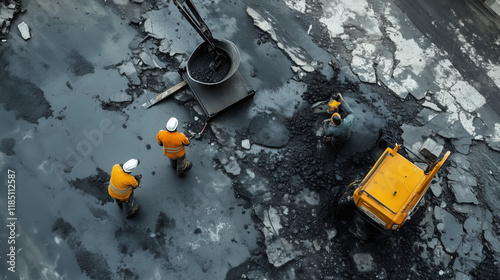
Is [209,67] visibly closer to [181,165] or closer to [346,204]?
[181,165]

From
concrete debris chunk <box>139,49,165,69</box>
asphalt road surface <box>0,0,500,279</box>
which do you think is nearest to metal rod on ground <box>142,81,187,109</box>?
asphalt road surface <box>0,0,500,279</box>

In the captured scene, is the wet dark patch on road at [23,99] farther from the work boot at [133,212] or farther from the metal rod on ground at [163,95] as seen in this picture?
the work boot at [133,212]

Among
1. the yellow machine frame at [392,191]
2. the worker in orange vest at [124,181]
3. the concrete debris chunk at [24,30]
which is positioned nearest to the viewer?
the yellow machine frame at [392,191]

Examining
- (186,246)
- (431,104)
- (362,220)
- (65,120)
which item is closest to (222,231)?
(186,246)

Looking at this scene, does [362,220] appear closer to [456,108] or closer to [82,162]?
[456,108]

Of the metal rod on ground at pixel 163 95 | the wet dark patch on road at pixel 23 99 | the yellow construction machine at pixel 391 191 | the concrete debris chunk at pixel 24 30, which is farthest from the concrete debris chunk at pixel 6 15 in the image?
the yellow construction machine at pixel 391 191

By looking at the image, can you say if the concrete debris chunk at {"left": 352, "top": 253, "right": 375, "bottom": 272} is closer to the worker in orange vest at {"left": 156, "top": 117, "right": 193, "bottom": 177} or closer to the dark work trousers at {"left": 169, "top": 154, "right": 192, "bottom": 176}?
the dark work trousers at {"left": 169, "top": 154, "right": 192, "bottom": 176}
